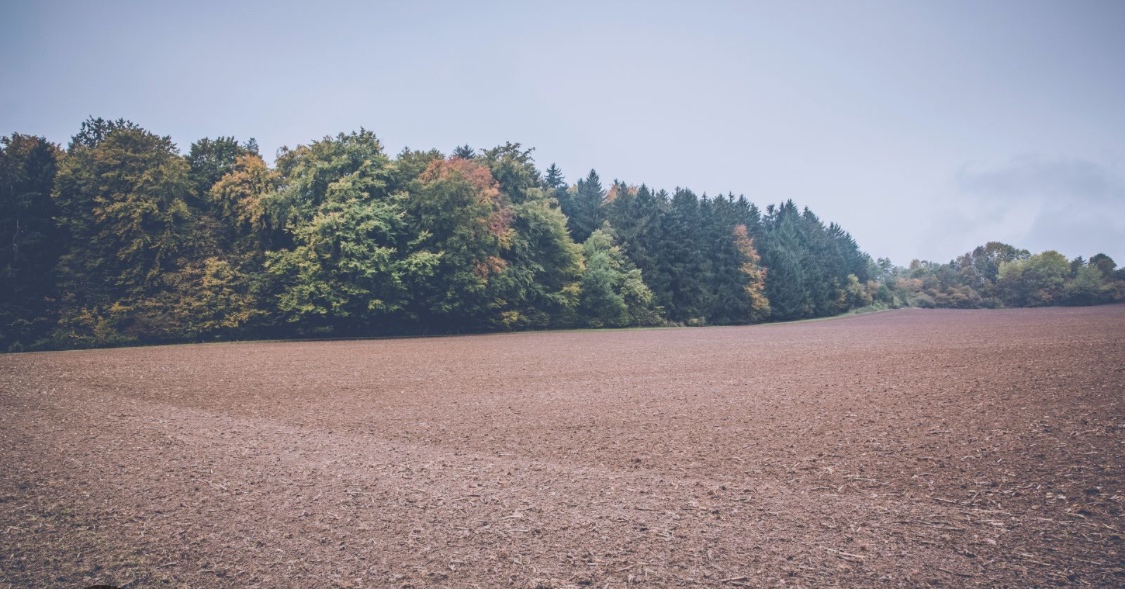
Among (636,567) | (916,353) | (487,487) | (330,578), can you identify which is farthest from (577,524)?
(916,353)

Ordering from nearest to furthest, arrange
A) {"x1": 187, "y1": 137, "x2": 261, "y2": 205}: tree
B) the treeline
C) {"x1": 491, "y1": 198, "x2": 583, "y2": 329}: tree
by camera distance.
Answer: {"x1": 187, "y1": 137, "x2": 261, "y2": 205}: tree < {"x1": 491, "y1": 198, "x2": 583, "y2": 329}: tree < the treeline

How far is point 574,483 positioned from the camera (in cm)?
664

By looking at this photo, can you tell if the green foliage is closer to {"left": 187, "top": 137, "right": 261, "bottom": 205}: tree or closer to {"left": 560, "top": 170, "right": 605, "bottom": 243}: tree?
{"left": 560, "top": 170, "right": 605, "bottom": 243}: tree

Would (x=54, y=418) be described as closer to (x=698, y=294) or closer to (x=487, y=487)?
(x=487, y=487)

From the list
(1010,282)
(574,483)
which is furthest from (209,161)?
(1010,282)

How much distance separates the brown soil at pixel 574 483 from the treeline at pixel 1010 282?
2942 inches

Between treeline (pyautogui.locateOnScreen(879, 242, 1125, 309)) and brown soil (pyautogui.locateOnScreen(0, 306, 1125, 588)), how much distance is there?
245 feet

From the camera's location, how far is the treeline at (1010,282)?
68250 millimetres

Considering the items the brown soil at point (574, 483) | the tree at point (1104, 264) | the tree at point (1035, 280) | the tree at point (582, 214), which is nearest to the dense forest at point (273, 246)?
the tree at point (582, 214)

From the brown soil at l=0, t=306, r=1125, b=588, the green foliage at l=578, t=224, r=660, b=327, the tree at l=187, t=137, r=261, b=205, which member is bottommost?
the brown soil at l=0, t=306, r=1125, b=588

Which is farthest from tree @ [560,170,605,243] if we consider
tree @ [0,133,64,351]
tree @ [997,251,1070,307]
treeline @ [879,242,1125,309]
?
tree @ [997,251,1070,307]

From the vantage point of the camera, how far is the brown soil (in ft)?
15.0

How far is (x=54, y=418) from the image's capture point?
33.6ft

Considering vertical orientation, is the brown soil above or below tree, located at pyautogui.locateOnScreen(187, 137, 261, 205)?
below
